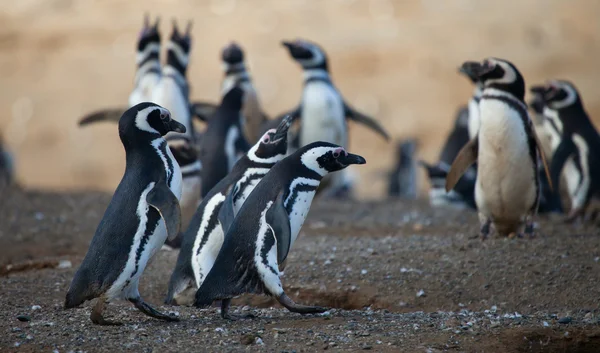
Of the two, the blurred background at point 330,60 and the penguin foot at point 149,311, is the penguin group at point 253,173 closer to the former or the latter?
the penguin foot at point 149,311

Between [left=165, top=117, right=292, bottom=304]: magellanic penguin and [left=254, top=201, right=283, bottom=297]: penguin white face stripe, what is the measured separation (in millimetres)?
365

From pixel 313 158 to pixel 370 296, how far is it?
1009mm

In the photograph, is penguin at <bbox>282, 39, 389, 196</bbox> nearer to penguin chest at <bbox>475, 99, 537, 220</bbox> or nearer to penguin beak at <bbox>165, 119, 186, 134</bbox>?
penguin chest at <bbox>475, 99, 537, 220</bbox>

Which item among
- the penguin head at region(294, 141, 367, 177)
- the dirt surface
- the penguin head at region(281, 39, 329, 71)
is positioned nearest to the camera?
the dirt surface

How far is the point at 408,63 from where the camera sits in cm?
2059

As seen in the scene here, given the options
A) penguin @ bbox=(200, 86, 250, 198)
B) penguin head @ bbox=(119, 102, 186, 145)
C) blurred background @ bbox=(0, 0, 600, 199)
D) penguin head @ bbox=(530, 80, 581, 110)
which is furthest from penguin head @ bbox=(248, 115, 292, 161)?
blurred background @ bbox=(0, 0, 600, 199)

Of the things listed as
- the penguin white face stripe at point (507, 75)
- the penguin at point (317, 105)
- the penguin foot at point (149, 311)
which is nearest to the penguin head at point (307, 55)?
the penguin at point (317, 105)

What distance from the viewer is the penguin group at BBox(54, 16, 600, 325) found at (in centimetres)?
440

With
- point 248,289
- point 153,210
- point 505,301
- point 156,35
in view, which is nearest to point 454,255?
point 505,301

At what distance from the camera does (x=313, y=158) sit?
4660 mm

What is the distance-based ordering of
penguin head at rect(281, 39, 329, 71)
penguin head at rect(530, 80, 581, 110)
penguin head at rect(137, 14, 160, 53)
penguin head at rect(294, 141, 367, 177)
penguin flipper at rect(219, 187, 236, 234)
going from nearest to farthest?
penguin head at rect(294, 141, 367, 177) < penguin flipper at rect(219, 187, 236, 234) < penguin head at rect(530, 80, 581, 110) < penguin head at rect(137, 14, 160, 53) < penguin head at rect(281, 39, 329, 71)

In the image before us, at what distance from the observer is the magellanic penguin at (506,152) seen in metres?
6.27

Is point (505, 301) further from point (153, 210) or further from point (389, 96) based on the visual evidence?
point (389, 96)

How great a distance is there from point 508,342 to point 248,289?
119cm
